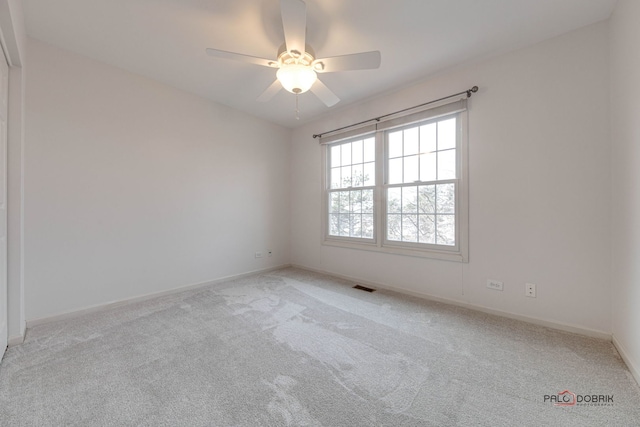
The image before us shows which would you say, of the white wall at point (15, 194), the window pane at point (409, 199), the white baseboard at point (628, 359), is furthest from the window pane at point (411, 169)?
the white wall at point (15, 194)

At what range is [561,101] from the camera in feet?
7.06

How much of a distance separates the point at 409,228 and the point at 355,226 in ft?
2.80

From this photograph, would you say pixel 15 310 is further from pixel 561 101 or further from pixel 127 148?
pixel 561 101

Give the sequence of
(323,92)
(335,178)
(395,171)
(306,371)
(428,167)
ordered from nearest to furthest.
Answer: (306,371) < (323,92) < (428,167) < (395,171) < (335,178)

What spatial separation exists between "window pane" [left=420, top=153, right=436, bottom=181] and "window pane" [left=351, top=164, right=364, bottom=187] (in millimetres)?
891

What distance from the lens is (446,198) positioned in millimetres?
2836

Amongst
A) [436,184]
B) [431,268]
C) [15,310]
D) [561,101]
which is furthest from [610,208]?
[15,310]

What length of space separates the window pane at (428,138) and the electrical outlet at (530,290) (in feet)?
5.55

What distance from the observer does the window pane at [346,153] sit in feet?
12.6

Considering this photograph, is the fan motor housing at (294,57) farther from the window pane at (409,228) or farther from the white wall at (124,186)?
the window pane at (409,228)

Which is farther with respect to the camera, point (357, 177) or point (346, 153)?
point (346, 153)

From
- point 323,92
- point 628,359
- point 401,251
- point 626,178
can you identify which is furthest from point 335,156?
point 628,359

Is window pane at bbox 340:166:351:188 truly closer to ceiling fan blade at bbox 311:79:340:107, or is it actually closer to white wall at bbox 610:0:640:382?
ceiling fan blade at bbox 311:79:340:107

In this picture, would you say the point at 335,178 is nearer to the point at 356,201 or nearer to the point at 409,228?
the point at 356,201
